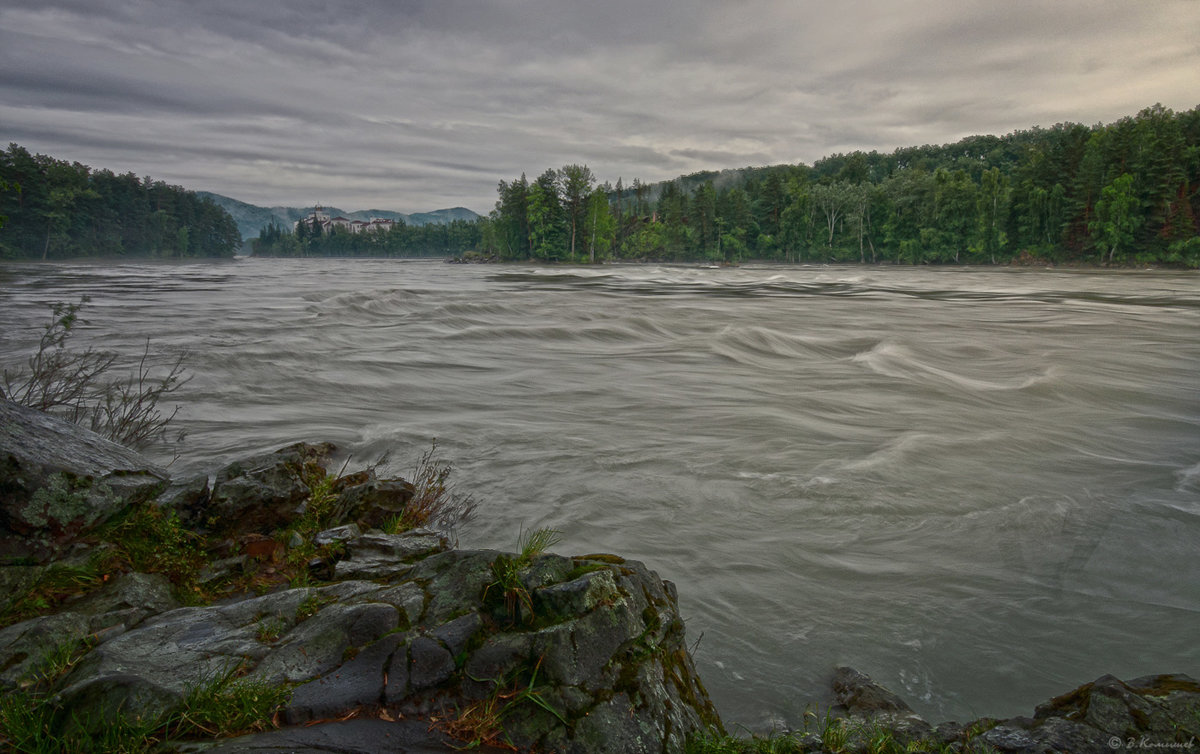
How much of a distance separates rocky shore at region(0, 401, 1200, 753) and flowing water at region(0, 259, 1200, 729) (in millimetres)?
1020

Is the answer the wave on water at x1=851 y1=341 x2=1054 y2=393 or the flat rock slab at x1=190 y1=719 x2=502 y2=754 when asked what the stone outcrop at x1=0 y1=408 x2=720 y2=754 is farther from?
the wave on water at x1=851 y1=341 x2=1054 y2=393

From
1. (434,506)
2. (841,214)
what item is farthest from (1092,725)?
(841,214)

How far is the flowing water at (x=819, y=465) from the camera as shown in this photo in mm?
4309

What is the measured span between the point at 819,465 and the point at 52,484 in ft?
25.0

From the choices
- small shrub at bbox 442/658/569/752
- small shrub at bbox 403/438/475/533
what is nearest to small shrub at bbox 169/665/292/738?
small shrub at bbox 442/658/569/752

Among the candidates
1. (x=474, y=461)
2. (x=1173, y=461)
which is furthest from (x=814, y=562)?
(x=1173, y=461)

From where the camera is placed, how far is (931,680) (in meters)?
3.93

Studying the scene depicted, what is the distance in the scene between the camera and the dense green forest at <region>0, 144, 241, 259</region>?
277 ft

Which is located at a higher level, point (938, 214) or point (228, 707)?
point (938, 214)

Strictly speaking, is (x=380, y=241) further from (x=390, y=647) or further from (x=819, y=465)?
(x=390, y=647)

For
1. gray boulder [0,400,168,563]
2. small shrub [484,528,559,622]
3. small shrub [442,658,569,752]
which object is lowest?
small shrub [442,658,569,752]

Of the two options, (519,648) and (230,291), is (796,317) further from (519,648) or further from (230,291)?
(230,291)

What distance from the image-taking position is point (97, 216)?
102812 millimetres

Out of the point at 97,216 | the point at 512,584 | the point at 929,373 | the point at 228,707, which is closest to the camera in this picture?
the point at 228,707
